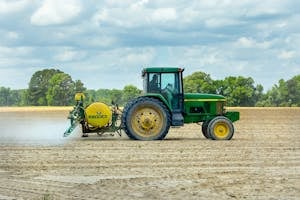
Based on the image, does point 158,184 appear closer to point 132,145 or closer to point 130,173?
point 130,173

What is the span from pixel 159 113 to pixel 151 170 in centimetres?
768

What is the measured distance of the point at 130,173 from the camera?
13.7m

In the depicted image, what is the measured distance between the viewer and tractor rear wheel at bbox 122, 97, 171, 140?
2161 cm

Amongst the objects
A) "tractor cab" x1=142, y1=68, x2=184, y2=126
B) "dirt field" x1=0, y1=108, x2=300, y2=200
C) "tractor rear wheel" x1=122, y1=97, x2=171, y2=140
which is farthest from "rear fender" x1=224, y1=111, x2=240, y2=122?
"tractor rear wheel" x1=122, y1=97, x2=171, y2=140

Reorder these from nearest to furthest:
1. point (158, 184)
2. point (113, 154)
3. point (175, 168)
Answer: point (158, 184) → point (175, 168) → point (113, 154)

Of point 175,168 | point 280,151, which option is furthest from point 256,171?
point 280,151

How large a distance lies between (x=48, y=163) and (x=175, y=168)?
299cm

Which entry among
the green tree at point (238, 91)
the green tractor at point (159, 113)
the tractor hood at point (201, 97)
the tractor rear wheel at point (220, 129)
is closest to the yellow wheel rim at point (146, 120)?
the green tractor at point (159, 113)

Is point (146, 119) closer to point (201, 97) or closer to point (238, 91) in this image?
point (201, 97)

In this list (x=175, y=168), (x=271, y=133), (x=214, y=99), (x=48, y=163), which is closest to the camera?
(x=175, y=168)

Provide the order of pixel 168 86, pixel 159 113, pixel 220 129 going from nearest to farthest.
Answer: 1. pixel 159 113
2. pixel 168 86
3. pixel 220 129

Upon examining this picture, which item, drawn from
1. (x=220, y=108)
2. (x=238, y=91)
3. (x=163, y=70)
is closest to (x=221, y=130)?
(x=220, y=108)

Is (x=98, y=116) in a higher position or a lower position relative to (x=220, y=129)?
higher

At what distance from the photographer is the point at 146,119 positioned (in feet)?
71.3
